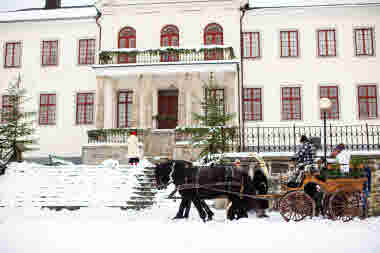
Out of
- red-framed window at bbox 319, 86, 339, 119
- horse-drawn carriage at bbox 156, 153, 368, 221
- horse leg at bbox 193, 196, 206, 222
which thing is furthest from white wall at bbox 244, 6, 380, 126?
horse leg at bbox 193, 196, 206, 222

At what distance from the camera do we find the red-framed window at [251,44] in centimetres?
2402

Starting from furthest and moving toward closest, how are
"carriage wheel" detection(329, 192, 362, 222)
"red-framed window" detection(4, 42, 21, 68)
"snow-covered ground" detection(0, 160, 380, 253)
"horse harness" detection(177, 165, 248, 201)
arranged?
"red-framed window" detection(4, 42, 21, 68) → "horse harness" detection(177, 165, 248, 201) → "carriage wheel" detection(329, 192, 362, 222) → "snow-covered ground" detection(0, 160, 380, 253)

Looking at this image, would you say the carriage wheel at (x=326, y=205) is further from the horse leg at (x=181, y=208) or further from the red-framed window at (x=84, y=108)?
the red-framed window at (x=84, y=108)

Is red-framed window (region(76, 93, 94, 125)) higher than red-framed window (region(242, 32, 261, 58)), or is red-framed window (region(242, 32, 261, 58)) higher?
red-framed window (region(242, 32, 261, 58))

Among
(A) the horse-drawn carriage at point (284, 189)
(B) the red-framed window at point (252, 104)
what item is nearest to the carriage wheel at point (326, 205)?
(A) the horse-drawn carriage at point (284, 189)

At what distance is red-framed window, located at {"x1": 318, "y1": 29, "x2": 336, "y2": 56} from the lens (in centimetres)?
2360

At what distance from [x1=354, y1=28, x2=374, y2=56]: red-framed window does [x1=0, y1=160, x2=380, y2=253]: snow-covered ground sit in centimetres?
1529

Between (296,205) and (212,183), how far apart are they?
2.10m

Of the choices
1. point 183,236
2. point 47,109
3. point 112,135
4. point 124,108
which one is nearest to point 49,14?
point 47,109

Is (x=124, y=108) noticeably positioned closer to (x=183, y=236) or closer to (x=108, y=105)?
(x=108, y=105)

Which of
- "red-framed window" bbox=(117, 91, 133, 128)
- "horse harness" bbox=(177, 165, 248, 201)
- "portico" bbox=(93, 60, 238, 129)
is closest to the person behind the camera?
"horse harness" bbox=(177, 165, 248, 201)

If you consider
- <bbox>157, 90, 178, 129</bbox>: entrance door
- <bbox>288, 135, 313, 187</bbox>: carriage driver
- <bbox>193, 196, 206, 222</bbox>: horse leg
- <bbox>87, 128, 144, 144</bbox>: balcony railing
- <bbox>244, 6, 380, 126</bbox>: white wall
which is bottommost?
<bbox>193, 196, 206, 222</bbox>: horse leg

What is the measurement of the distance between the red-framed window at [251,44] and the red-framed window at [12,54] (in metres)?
13.2

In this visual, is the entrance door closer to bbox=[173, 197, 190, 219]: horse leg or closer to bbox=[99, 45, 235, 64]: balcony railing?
bbox=[99, 45, 235, 64]: balcony railing
